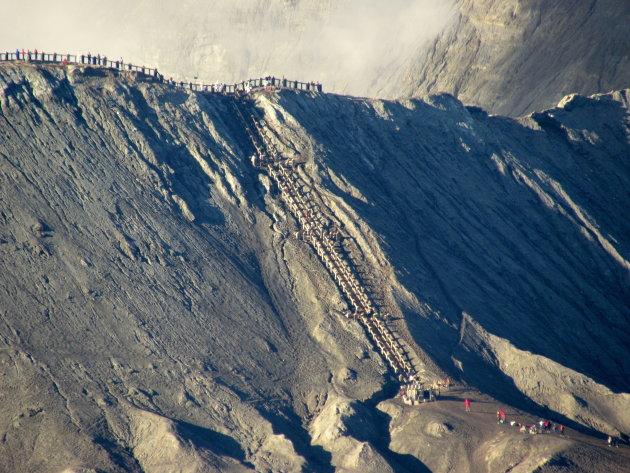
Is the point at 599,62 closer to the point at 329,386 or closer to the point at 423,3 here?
the point at 423,3

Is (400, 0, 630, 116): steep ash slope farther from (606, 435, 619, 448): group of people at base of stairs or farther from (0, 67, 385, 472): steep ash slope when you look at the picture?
(606, 435, 619, 448): group of people at base of stairs

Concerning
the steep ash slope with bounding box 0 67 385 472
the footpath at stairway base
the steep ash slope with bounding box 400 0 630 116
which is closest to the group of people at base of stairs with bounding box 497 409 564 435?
the footpath at stairway base

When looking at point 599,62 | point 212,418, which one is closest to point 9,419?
point 212,418

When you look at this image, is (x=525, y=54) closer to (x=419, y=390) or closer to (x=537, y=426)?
(x=419, y=390)

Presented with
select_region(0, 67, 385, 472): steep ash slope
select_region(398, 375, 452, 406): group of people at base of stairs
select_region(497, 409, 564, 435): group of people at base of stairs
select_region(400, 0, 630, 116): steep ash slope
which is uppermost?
select_region(400, 0, 630, 116): steep ash slope

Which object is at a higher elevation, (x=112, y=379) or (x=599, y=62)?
(x=599, y=62)

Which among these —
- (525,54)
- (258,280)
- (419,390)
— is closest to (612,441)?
(419,390)
